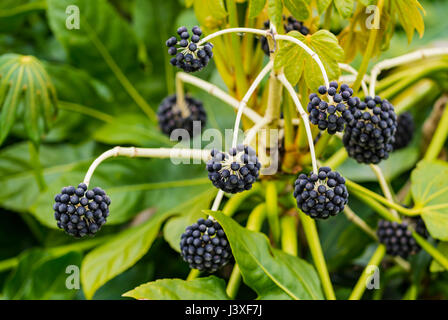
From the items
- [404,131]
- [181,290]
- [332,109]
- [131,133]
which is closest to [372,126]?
[332,109]

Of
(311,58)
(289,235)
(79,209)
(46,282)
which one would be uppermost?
(311,58)

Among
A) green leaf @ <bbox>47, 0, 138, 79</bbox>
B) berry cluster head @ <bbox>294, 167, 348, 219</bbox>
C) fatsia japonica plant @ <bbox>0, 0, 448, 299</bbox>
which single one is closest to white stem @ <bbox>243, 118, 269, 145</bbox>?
fatsia japonica plant @ <bbox>0, 0, 448, 299</bbox>

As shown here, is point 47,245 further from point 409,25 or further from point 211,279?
point 409,25

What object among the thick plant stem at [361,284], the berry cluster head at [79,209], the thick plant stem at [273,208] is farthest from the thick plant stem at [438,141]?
the berry cluster head at [79,209]

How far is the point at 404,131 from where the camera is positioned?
118 centimetres

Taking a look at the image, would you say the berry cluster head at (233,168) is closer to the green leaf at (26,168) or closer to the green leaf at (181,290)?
the green leaf at (181,290)

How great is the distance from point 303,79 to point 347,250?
517 mm

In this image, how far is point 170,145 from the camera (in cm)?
121

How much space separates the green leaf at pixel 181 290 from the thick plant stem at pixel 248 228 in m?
0.05

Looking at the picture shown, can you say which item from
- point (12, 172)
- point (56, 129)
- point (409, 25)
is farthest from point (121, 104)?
point (409, 25)

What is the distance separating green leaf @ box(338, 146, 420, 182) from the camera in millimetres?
1166

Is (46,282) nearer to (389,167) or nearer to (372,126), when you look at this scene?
(372,126)

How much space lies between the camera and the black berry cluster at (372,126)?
0.72 meters

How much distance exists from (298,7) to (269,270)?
0.42 meters
